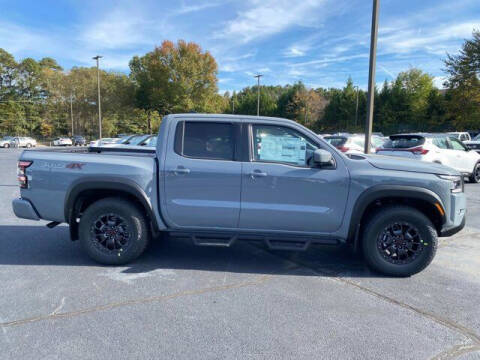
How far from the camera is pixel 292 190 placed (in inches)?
158

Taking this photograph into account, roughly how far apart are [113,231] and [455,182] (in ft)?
13.6

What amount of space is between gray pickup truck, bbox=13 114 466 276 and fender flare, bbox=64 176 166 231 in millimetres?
12

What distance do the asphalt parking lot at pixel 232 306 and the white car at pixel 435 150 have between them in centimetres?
576

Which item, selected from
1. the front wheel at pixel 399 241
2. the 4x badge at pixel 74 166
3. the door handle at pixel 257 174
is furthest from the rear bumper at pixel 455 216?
the 4x badge at pixel 74 166

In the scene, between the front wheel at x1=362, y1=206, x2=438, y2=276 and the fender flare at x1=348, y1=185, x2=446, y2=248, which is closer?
the fender flare at x1=348, y1=185, x2=446, y2=248

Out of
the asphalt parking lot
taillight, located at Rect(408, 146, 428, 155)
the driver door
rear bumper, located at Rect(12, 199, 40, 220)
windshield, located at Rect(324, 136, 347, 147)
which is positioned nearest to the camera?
the asphalt parking lot

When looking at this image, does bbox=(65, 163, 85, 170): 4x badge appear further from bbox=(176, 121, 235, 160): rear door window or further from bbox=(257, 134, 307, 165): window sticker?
bbox=(257, 134, 307, 165): window sticker

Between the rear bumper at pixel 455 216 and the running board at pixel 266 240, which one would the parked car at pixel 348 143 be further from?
the running board at pixel 266 240

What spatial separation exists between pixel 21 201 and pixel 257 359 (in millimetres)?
3550

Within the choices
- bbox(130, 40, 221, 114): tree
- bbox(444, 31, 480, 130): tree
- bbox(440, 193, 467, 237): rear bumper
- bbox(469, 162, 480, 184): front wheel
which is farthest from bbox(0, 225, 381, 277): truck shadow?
bbox(130, 40, 221, 114): tree

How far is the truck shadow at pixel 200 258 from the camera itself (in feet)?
14.3

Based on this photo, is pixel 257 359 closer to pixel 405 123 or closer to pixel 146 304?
pixel 146 304

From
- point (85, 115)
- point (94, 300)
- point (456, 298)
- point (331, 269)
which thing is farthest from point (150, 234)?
point (85, 115)

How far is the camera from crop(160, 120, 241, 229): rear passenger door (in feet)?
13.4
